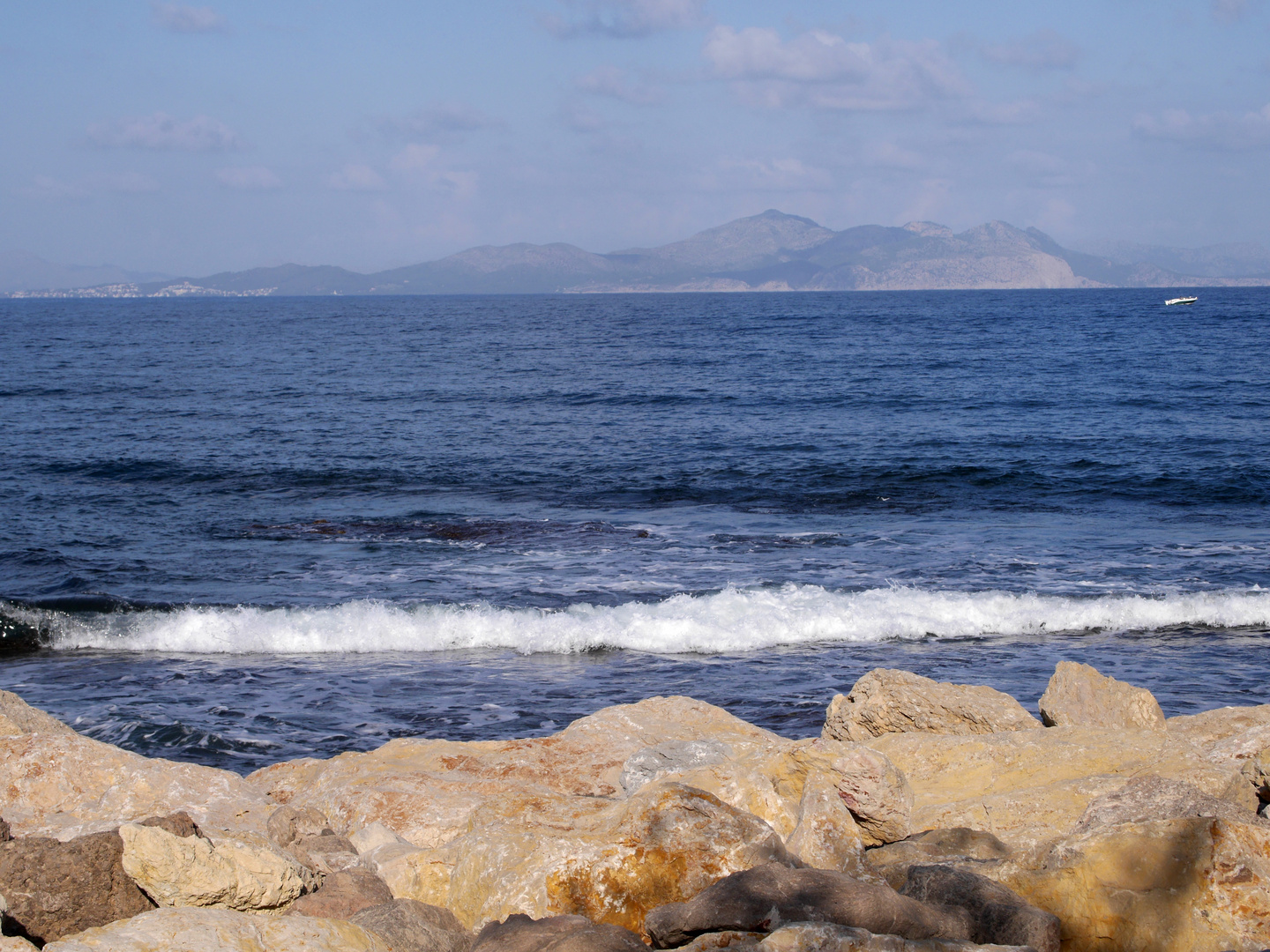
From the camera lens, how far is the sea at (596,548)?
1131 centimetres

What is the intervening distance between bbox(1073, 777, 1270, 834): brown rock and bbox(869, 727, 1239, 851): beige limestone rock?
203 mm

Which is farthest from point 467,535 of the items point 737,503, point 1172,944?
point 1172,944

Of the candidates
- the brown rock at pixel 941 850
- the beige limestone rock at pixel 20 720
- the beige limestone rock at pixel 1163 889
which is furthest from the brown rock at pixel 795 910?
the beige limestone rock at pixel 20 720

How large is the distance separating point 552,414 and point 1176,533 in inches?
833

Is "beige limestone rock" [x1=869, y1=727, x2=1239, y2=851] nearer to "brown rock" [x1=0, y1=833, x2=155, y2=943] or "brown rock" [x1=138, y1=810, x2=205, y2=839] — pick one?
"brown rock" [x1=138, y1=810, x2=205, y2=839]

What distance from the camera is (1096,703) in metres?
7.64

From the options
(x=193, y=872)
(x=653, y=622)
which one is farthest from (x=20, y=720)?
(x=653, y=622)

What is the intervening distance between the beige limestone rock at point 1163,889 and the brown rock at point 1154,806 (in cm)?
51

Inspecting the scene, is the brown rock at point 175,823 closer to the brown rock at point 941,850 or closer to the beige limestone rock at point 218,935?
the beige limestone rock at point 218,935

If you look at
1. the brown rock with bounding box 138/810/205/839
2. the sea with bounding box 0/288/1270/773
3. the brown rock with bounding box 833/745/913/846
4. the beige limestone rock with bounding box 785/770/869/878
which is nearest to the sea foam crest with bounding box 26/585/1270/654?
the sea with bounding box 0/288/1270/773

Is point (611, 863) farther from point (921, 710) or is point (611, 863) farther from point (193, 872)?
point (921, 710)

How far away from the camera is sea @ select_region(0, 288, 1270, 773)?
37.1 ft

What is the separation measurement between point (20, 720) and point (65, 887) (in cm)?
352

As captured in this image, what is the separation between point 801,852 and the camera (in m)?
4.70
